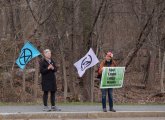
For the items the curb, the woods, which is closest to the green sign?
the curb

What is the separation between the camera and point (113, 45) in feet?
91.8

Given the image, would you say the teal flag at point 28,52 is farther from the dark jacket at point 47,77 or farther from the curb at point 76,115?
the curb at point 76,115

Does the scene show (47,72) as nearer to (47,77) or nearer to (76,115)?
(47,77)

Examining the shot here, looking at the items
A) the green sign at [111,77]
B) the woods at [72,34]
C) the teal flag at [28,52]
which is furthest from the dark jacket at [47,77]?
the woods at [72,34]

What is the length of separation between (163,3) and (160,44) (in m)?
3.93

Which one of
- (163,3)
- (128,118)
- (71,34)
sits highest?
(163,3)

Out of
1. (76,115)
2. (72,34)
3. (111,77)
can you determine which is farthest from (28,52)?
(72,34)

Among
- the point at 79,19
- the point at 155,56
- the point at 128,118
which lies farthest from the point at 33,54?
the point at 155,56

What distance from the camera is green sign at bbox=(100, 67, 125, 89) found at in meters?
13.2

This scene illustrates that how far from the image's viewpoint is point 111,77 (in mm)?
13602

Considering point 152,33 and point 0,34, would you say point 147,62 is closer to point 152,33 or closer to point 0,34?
point 152,33

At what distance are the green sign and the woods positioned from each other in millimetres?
8722

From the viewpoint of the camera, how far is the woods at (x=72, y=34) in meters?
22.7

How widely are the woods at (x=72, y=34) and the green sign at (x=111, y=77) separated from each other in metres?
8.72
